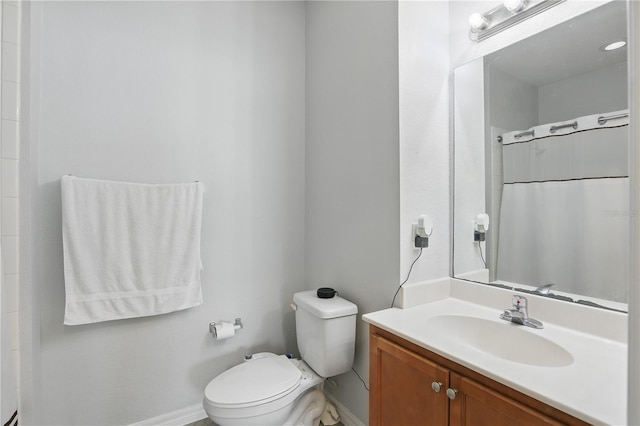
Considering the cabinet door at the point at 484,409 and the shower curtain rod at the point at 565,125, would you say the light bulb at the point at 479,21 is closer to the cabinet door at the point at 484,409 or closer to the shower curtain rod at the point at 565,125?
the shower curtain rod at the point at 565,125

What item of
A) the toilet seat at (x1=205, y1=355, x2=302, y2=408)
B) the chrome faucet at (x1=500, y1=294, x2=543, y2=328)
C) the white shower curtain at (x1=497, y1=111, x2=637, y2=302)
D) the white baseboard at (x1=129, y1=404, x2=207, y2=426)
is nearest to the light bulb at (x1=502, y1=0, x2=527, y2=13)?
the white shower curtain at (x1=497, y1=111, x2=637, y2=302)

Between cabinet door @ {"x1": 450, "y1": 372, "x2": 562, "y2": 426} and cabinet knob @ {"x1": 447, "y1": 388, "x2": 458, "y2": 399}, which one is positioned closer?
cabinet door @ {"x1": 450, "y1": 372, "x2": 562, "y2": 426}

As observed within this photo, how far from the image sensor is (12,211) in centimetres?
117

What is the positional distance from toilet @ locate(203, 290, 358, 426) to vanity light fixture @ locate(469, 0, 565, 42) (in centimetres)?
145

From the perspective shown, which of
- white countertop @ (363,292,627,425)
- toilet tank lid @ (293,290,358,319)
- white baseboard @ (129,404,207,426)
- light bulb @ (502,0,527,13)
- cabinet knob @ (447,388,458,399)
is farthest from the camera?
white baseboard @ (129,404,207,426)

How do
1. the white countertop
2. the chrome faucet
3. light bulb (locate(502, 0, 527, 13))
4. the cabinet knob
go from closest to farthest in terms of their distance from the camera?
1. the white countertop
2. the cabinet knob
3. the chrome faucet
4. light bulb (locate(502, 0, 527, 13))

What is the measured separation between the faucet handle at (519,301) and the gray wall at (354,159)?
462 millimetres

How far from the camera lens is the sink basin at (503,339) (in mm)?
1050

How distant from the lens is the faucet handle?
1196mm

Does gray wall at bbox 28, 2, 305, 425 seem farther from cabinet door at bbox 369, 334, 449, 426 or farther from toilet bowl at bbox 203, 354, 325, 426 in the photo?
cabinet door at bbox 369, 334, 449, 426

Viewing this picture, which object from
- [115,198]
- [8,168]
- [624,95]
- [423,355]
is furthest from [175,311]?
[624,95]

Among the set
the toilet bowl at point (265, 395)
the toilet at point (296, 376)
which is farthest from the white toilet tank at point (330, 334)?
the toilet bowl at point (265, 395)

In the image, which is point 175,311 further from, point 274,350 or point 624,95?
point 624,95

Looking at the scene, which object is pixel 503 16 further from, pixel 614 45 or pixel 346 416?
pixel 346 416
